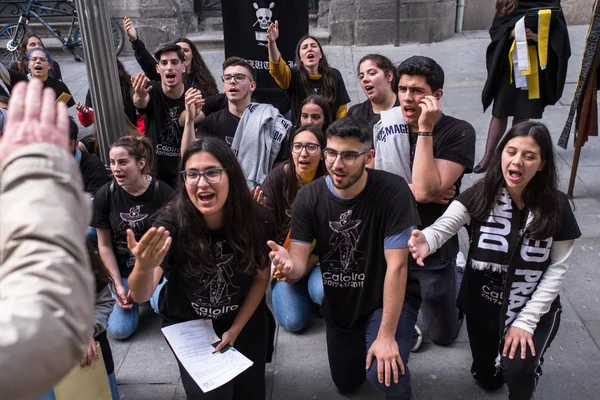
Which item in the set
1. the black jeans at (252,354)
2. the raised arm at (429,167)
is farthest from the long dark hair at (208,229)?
the raised arm at (429,167)

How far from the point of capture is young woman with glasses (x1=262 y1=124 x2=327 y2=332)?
3.86 meters

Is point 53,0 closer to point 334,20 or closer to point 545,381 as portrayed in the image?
point 334,20

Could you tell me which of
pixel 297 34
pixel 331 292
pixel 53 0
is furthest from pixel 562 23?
pixel 53 0

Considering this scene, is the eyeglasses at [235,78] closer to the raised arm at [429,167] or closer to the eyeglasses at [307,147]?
the eyeglasses at [307,147]

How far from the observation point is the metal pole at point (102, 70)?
392 centimetres

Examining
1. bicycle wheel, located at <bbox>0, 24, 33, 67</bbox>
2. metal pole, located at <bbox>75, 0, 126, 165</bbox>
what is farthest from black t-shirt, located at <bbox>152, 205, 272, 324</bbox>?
bicycle wheel, located at <bbox>0, 24, 33, 67</bbox>

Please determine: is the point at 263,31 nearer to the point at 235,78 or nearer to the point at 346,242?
the point at 235,78

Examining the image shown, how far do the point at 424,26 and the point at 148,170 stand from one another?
23.9ft

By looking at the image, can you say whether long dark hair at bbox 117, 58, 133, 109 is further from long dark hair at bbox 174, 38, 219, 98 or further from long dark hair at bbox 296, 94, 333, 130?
long dark hair at bbox 296, 94, 333, 130

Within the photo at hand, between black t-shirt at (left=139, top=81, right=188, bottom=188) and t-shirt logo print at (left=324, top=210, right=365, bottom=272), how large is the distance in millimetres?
2152

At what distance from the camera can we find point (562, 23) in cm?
566

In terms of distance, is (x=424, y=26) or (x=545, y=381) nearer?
(x=545, y=381)

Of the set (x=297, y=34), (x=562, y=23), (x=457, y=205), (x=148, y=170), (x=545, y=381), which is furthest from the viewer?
(x=297, y=34)

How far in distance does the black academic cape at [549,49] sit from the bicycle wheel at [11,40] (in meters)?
7.63
